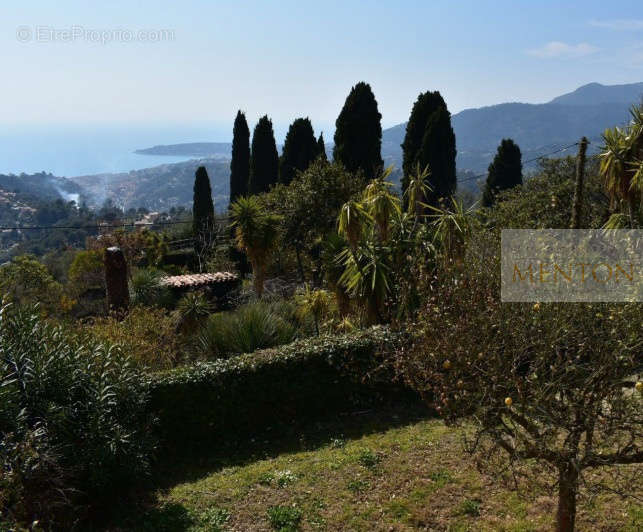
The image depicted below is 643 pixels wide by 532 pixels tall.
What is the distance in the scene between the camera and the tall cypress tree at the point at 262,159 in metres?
29.5

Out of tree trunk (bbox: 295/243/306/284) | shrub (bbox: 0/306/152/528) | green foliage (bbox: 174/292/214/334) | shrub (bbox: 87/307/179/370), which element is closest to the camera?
shrub (bbox: 0/306/152/528)

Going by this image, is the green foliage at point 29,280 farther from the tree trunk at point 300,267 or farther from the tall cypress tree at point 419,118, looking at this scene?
the tall cypress tree at point 419,118

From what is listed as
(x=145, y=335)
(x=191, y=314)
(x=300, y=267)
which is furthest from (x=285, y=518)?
(x=300, y=267)

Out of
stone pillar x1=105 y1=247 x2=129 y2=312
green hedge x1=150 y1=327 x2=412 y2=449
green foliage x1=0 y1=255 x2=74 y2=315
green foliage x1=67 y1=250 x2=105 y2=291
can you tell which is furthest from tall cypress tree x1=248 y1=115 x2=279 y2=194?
green hedge x1=150 y1=327 x2=412 y2=449

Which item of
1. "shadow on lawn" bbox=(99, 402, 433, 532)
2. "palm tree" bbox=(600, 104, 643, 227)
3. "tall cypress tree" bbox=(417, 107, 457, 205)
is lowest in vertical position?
"shadow on lawn" bbox=(99, 402, 433, 532)

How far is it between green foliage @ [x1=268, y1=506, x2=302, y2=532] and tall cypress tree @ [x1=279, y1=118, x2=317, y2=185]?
73.7 ft

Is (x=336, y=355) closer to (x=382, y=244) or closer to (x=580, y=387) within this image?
(x=382, y=244)

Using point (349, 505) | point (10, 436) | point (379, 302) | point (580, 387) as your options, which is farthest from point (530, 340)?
point (379, 302)

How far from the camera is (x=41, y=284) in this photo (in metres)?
19.2

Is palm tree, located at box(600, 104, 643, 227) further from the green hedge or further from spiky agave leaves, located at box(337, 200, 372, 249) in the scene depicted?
the green hedge

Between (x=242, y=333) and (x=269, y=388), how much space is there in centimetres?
162

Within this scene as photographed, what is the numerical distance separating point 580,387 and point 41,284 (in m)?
19.6

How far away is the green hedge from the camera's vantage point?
7273 millimetres

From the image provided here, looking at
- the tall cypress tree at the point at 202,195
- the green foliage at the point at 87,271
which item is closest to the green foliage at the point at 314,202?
the green foliage at the point at 87,271
